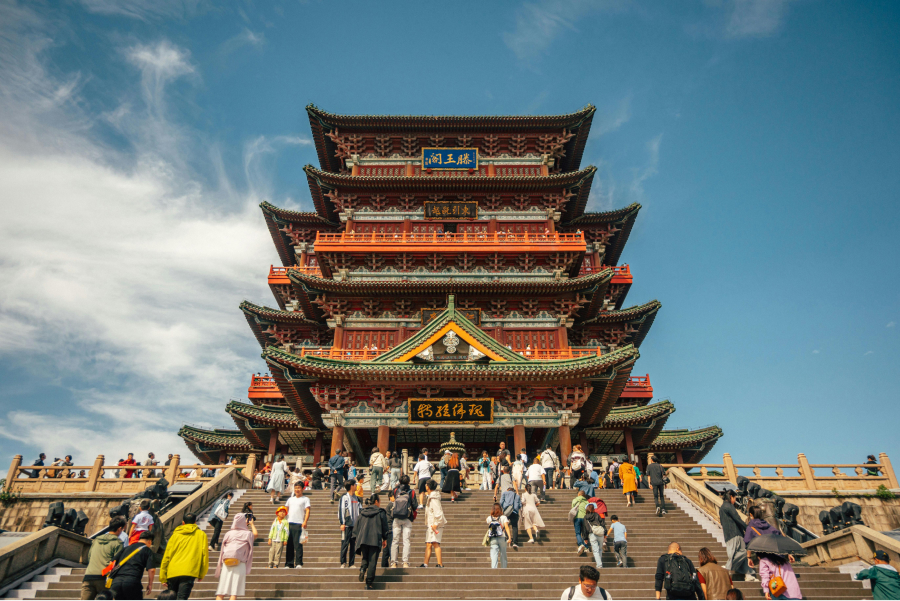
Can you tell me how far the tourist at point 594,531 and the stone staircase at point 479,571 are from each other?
0.38 meters

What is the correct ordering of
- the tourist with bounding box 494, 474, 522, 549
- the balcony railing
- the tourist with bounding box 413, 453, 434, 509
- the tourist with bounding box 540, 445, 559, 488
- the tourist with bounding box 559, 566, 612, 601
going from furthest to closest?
the balcony railing → the tourist with bounding box 540, 445, 559, 488 → the tourist with bounding box 413, 453, 434, 509 → the tourist with bounding box 494, 474, 522, 549 → the tourist with bounding box 559, 566, 612, 601

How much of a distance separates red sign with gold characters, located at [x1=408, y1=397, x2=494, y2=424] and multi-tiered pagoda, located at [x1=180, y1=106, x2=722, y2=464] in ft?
0.20

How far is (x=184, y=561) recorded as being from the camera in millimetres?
8656

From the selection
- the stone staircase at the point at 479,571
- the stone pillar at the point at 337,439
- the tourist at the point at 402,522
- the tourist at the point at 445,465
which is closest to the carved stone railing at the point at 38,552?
the stone staircase at the point at 479,571

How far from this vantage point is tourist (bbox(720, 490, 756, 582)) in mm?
11523

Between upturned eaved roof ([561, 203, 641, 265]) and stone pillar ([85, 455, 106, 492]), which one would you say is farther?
upturned eaved roof ([561, 203, 641, 265])

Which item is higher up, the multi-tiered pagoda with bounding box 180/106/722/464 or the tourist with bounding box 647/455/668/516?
the multi-tiered pagoda with bounding box 180/106/722/464

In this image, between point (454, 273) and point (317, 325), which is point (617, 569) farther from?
point (317, 325)

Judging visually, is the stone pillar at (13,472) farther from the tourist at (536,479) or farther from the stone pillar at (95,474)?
the tourist at (536,479)

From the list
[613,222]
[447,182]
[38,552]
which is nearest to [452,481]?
[38,552]

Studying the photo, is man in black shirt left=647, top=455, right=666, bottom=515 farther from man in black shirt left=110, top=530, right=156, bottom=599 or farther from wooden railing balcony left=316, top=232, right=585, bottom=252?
wooden railing balcony left=316, top=232, right=585, bottom=252

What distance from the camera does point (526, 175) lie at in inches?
1420

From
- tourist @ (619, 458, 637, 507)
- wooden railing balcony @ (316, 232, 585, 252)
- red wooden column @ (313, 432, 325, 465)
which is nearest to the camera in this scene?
tourist @ (619, 458, 637, 507)

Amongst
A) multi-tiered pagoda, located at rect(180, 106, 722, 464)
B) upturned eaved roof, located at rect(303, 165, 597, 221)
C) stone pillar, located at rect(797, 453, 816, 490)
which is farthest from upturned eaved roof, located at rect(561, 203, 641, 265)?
stone pillar, located at rect(797, 453, 816, 490)
